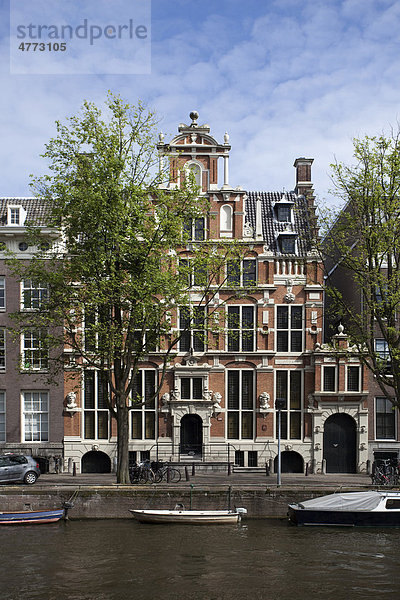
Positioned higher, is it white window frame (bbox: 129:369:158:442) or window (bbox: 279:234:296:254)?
window (bbox: 279:234:296:254)

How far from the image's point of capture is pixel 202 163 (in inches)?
1454

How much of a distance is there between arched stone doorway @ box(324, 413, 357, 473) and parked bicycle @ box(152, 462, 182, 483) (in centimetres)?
887

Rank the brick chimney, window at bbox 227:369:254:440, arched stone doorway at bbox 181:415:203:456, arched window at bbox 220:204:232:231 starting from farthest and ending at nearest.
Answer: the brick chimney → arched window at bbox 220:204:232:231 → window at bbox 227:369:254:440 → arched stone doorway at bbox 181:415:203:456

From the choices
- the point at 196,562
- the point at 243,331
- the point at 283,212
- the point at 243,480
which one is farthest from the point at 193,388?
the point at 196,562

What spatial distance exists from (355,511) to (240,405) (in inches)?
462

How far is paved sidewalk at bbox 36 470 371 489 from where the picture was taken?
28.7 metres

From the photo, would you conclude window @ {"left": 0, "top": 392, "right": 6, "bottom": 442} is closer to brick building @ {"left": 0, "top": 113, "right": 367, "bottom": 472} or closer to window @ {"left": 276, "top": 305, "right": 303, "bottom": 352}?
brick building @ {"left": 0, "top": 113, "right": 367, "bottom": 472}

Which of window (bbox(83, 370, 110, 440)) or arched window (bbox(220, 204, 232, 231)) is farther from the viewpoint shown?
arched window (bbox(220, 204, 232, 231))

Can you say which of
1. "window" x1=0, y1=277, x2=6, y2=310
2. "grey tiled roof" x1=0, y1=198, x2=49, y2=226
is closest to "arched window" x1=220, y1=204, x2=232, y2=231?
"grey tiled roof" x1=0, y1=198, x2=49, y2=226

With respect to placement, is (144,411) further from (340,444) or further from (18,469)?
(340,444)

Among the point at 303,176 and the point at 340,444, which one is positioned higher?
the point at 303,176

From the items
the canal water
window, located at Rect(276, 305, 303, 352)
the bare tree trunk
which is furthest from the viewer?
window, located at Rect(276, 305, 303, 352)

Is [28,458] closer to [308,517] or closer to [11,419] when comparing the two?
[11,419]

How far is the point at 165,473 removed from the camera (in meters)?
30.4
